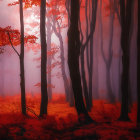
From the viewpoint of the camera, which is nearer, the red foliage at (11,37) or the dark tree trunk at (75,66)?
the dark tree trunk at (75,66)

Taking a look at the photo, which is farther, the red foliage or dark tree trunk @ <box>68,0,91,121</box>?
the red foliage

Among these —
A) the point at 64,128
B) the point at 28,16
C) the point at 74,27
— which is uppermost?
the point at 28,16

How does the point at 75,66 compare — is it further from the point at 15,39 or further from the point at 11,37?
the point at 11,37

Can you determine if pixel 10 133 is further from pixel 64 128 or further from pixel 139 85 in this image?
pixel 139 85

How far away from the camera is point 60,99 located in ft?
60.0

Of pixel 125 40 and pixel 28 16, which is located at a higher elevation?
pixel 28 16

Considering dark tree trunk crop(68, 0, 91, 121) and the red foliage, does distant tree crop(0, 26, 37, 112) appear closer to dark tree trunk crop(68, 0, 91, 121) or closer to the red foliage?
the red foliage

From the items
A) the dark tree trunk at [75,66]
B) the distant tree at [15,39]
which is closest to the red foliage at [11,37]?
the distant tree at [15,39]

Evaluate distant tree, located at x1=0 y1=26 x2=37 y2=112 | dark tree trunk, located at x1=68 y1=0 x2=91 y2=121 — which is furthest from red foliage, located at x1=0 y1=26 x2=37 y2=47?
dark tree trunk, located at x1=68 y1=0 x2=91 y2=121

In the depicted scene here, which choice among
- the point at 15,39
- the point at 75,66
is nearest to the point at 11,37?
the point at 15,39

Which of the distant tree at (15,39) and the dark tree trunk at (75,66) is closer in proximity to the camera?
the dark tree trunk at (75,66)

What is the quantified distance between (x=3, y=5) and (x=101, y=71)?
2854 centimetres

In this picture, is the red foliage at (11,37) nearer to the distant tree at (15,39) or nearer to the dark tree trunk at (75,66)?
the distant tree at (15,39)

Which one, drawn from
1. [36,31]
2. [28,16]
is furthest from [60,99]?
[28,16]
